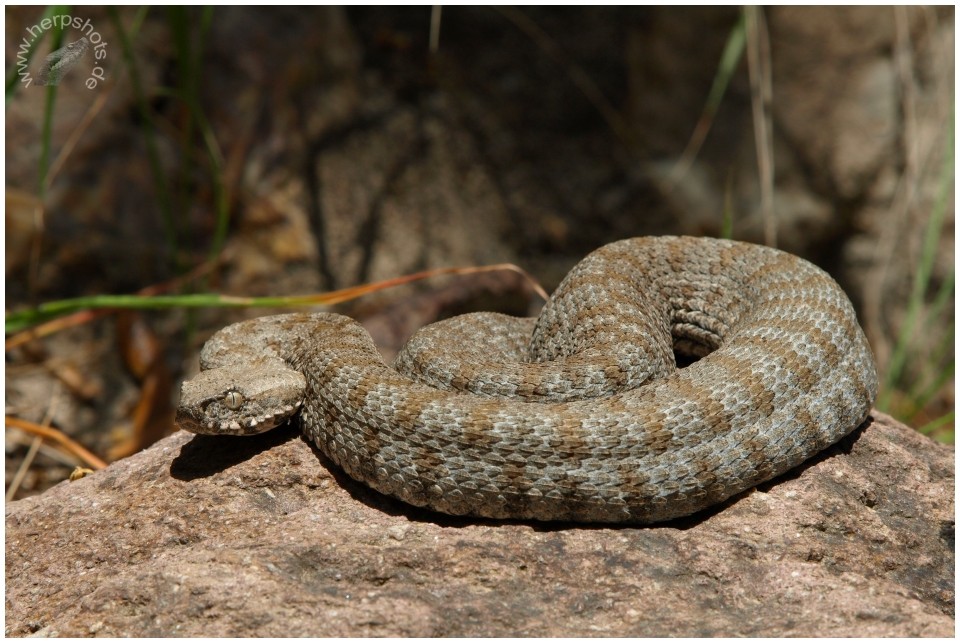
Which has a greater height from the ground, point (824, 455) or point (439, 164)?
point (439, 164)

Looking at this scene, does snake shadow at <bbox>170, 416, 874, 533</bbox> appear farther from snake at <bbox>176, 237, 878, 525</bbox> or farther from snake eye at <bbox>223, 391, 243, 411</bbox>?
snake eye at <bbox>223, 391, 243, 411</bbox>

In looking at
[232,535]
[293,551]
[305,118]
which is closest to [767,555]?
[293,551]

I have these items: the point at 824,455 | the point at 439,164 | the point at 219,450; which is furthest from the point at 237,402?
the point at 439,164

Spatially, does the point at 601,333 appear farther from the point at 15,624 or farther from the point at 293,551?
the point at 15,624

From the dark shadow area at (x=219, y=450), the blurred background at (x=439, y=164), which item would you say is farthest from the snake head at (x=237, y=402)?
the blurred background at (x=439, y=164)

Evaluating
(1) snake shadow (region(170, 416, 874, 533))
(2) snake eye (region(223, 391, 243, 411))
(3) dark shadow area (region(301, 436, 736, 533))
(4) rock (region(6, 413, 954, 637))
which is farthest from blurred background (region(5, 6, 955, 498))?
(3) dark shadow area (region(301, 436, 736, 533))

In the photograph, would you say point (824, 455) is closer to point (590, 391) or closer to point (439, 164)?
point (590, 391)

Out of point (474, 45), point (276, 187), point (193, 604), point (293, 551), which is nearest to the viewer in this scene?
point (193, 604)

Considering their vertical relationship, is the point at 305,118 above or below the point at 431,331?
above
